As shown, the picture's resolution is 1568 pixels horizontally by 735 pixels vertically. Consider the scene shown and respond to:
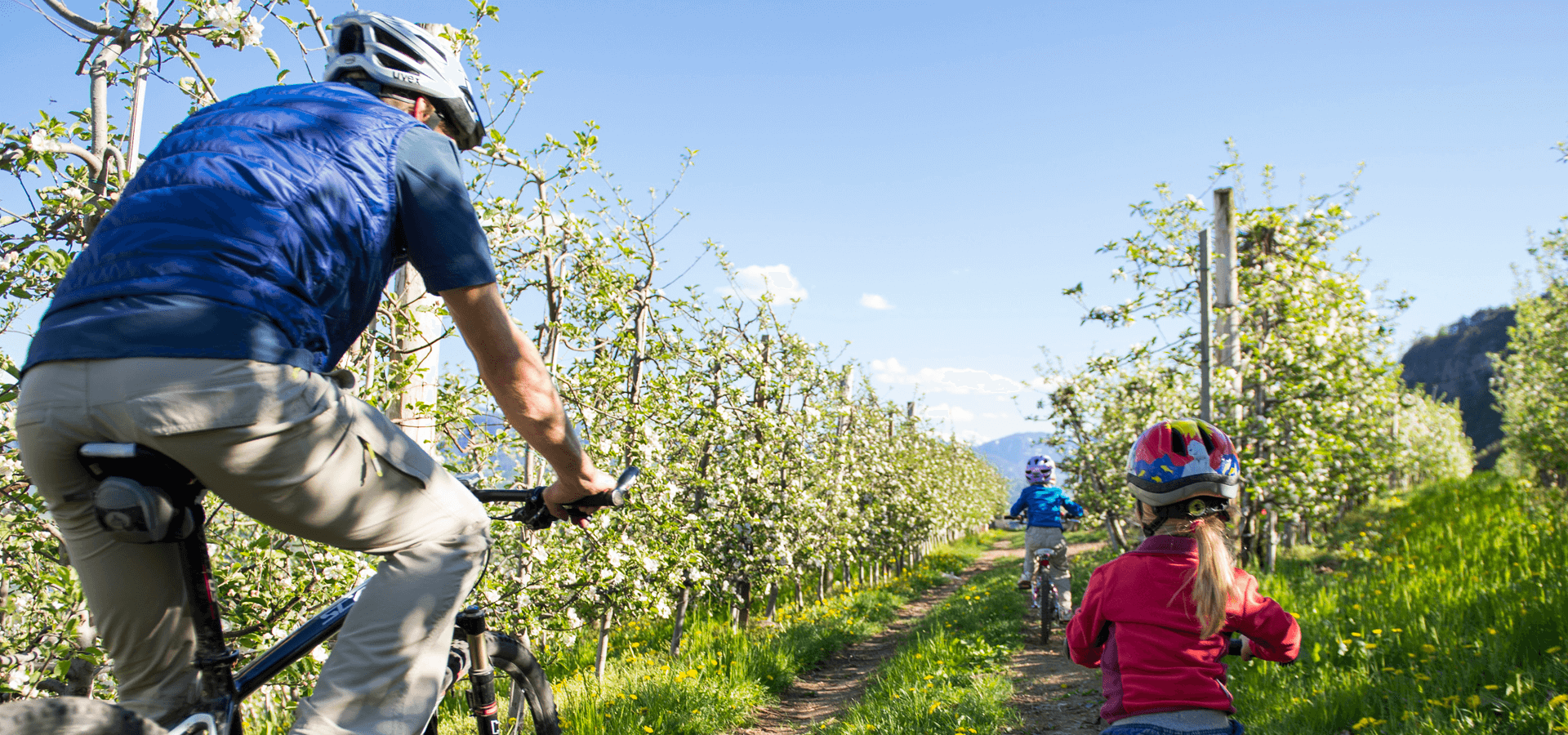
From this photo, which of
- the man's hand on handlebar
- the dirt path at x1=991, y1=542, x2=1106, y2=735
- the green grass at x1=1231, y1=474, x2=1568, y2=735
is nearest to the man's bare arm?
the man's hand on handlebar

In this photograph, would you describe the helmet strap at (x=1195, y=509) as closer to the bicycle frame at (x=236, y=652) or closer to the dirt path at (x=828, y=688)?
the bicycle frame at (x=236, y=652)

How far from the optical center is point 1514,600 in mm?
5043

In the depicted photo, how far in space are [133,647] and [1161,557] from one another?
2.51m

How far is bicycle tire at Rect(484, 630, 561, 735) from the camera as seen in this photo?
2166 millimetres

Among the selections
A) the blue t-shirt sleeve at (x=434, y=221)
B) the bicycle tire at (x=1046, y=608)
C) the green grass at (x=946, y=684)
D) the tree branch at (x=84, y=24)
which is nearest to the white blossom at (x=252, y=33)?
the tree branch at (x=84, y=24)

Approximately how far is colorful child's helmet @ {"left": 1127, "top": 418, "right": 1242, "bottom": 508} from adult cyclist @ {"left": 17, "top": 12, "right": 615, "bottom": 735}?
186 cm

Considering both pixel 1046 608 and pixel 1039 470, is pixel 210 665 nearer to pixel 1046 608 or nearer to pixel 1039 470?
pixel 1046 608

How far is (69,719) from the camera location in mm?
1337

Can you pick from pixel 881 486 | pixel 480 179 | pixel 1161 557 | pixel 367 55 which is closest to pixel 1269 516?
pixel 881 486

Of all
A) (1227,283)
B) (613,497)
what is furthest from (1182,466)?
(1227,283)

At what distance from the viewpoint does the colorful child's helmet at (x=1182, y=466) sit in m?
2.52

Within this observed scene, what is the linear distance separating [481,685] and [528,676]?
0.15m

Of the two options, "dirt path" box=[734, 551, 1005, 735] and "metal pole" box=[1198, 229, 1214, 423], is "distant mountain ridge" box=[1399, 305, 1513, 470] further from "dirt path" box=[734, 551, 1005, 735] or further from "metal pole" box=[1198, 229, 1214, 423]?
"metal pole" box=[1198, 229, 1214, 423]

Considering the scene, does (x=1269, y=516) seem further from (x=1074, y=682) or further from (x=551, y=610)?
(x=551, y=610)
